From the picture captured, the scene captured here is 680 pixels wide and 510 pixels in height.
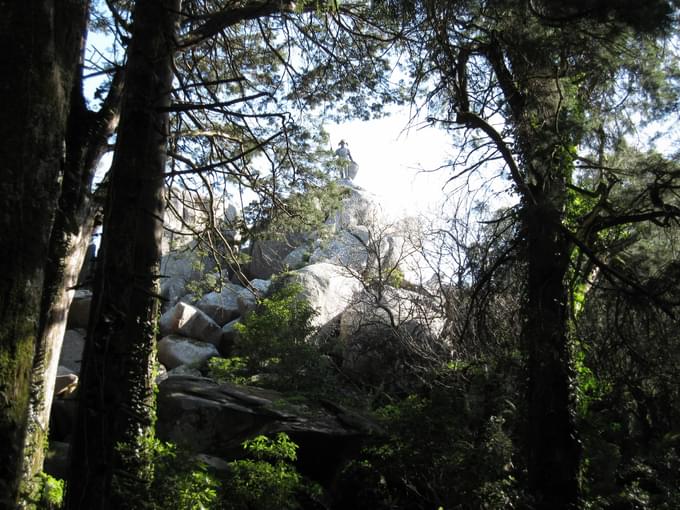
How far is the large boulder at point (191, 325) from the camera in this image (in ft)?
66.3

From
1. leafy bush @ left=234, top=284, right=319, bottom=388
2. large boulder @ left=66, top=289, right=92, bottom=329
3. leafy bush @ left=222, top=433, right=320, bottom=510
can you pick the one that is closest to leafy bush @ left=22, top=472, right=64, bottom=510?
leafy bush @ left=222, top=433, right=320, bottom=510

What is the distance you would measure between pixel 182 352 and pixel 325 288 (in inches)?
184

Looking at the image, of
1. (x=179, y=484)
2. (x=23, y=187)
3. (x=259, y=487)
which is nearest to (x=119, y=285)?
(x=23, y=187)

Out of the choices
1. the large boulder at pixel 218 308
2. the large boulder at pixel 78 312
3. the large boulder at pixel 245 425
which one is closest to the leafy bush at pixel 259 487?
the large boulder at pixel 245 425

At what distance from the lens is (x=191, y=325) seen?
66.5 ft

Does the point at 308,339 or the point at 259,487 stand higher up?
the point at 308,339

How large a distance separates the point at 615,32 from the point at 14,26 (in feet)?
16.4

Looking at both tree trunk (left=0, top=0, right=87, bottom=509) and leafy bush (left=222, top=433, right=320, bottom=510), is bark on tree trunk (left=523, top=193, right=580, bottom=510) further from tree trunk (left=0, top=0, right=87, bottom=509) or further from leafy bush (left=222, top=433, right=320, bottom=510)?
tree trunk (left=0, top=0, right=87, bottom=509)

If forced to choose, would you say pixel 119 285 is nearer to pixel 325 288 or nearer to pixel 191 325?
→ pixel 325 288

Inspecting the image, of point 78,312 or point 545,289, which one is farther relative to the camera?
point 78,312

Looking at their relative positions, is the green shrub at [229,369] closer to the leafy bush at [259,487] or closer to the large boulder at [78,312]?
the leafy bush at [259,487]

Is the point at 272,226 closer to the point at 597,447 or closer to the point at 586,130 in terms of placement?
the point at 586,130

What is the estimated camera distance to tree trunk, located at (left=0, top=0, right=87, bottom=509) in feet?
7.64

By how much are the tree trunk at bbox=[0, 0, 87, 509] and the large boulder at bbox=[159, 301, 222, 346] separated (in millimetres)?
18085
